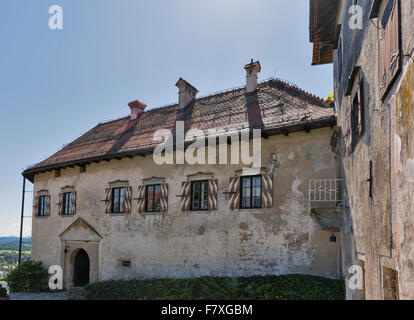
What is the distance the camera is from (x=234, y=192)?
12.3 metres

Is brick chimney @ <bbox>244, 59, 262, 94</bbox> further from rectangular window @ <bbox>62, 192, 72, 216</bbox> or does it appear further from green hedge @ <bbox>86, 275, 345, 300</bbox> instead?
rectangular window @ <bbox>62, 192, 72, 216</bbox>

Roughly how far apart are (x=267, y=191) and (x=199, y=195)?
8.98 ft

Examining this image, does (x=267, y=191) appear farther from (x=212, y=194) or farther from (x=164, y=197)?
(x=164, y=197)

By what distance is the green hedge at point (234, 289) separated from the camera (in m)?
9.71

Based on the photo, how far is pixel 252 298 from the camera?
10.2 meters

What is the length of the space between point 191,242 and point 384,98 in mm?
9650

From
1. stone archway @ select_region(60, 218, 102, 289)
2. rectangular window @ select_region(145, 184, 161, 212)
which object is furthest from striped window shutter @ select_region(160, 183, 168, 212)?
stone archway @ select_region(60, 218, 102, 289)

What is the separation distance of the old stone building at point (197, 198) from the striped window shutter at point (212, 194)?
0.04 meters

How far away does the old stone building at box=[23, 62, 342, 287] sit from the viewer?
36.3 ft

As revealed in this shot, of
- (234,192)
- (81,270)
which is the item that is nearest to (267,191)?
(234,192)

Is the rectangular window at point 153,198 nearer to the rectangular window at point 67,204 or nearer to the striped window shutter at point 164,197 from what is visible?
the striped window shutter at point 164,197

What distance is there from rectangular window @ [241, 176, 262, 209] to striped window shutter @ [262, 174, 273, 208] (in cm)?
21

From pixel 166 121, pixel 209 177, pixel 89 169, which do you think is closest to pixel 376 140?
pixel 209 177
